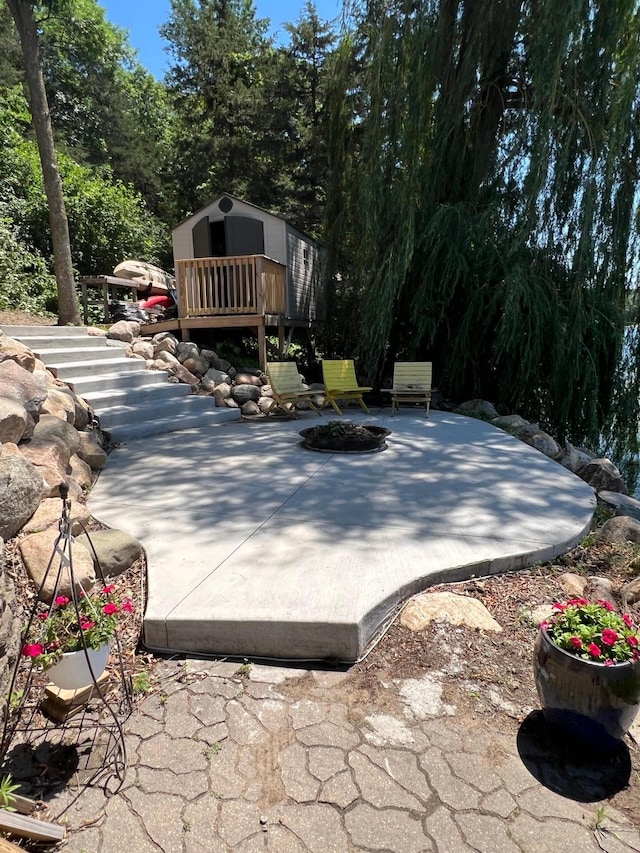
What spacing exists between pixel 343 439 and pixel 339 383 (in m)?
2.23

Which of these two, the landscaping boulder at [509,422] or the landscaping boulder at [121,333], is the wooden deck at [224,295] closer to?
the landscaping boulder at [121,333]

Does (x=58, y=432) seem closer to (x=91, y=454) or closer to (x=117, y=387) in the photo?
(x=91, y=454)

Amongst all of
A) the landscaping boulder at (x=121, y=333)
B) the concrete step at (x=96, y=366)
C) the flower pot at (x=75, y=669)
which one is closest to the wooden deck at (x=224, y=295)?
the landscaping boulder at (x=121, y=333)

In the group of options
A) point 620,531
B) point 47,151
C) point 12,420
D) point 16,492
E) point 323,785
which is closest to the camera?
point 323,785

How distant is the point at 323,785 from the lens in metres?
1.49

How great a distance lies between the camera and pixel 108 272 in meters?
13.3

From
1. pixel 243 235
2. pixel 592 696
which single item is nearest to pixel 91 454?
pixel 592 696

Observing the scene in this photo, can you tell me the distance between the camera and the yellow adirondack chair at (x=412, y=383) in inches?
278

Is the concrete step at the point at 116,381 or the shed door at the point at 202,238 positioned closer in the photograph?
the concrete step at the point at 116,381

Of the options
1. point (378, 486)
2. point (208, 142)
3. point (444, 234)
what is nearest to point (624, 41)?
point (444, 234)

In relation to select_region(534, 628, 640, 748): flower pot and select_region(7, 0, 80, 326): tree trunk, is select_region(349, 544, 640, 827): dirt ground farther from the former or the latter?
select_region(7, 0, 80, 326): tree trunk

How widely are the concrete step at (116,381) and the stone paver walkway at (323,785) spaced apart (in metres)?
4.62

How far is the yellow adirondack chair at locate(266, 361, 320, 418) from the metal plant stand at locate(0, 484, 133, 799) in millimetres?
4940

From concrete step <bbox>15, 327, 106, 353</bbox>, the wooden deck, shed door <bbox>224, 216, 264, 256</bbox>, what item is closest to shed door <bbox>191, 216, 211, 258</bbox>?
shed door <bbox>224, 216, 264, 256</bbox>
